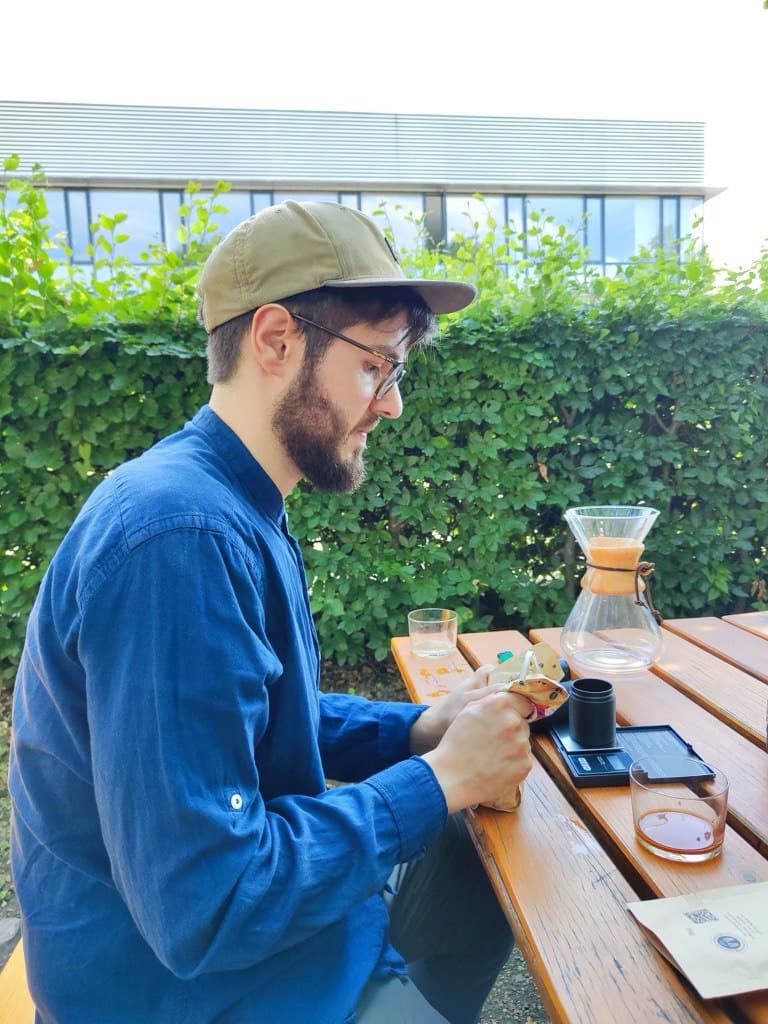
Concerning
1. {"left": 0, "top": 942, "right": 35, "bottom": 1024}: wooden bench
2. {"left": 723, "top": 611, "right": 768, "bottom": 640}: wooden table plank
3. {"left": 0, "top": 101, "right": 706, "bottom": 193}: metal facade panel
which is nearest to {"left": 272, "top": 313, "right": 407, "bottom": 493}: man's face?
{"left": 0, "top": 942, "right": 35, "bottom": 1024}: wooden bench

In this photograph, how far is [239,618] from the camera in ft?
2.80

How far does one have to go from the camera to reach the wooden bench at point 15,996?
3.87 feet

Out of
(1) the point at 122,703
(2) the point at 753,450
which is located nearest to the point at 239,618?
(1) the point at 122,703

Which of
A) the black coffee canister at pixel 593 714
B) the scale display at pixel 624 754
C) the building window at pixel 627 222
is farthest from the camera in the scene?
the building window at pixel 627 222

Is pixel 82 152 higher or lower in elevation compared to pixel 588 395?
higher

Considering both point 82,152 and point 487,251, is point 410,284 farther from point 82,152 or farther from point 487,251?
point 82,152

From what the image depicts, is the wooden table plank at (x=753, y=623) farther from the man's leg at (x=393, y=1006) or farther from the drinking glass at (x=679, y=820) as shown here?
the man's leg at (x=393, y=1006)

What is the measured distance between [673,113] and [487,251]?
65.4 feet

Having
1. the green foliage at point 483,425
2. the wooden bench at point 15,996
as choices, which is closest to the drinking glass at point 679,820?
the wooden bench at point 15,996

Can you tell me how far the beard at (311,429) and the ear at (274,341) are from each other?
37mm

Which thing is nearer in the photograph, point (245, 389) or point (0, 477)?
point (245, 389)

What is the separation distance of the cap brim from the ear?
97 millimetres

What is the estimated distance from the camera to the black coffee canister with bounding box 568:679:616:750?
49.6 inches

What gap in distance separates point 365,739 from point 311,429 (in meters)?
0.72
